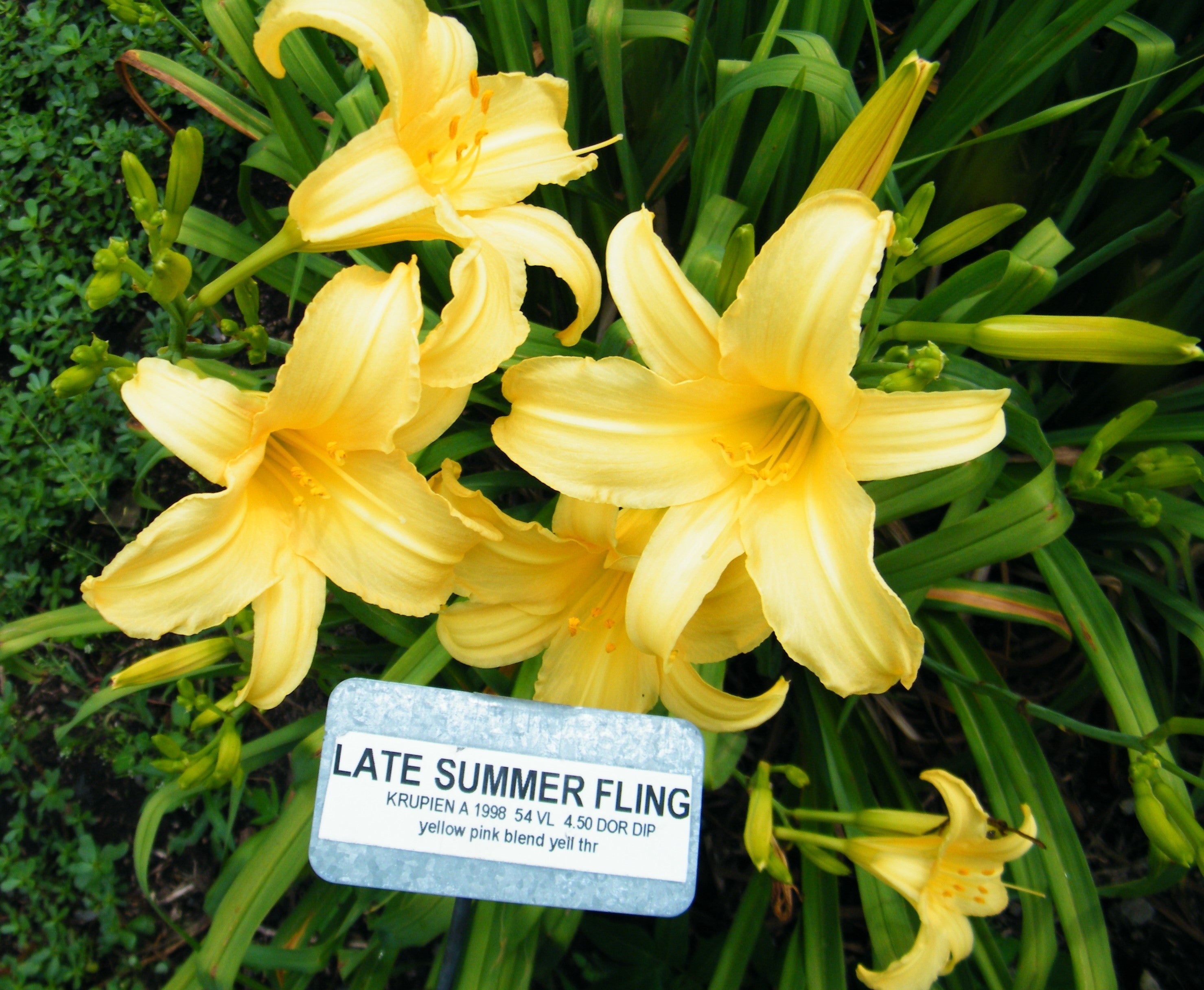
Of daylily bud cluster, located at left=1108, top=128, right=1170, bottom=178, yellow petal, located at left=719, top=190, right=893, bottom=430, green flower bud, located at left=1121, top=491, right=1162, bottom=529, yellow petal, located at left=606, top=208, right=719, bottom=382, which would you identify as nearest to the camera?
yellow petal, located at left=719, top=190, right=893, bottom=430

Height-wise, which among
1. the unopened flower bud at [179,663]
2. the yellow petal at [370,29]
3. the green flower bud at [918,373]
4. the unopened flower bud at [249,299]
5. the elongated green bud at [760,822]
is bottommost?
the elongated green bud at [760,822]

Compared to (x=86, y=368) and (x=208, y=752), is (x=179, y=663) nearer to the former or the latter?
(x=208, y=752)

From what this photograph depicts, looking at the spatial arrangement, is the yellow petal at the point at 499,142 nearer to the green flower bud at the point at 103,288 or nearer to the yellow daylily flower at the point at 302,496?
the yellow daylily flower at the point at 302,496

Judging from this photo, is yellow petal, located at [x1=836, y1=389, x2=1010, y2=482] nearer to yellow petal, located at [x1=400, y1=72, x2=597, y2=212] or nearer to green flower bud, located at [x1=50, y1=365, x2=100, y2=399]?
yellow petal, located at [x1=400, y1=72, x2=597, y2=212]

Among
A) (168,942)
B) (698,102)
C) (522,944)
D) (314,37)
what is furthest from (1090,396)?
(168,942)

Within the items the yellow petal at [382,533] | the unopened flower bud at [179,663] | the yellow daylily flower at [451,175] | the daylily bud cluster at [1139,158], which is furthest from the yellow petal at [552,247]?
the daylily bud cluster at [1139,158]

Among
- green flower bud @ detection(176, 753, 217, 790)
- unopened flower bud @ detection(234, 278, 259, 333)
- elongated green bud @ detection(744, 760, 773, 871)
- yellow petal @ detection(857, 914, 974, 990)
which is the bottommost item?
yellow petal @ detection(857, 914, 974, 990)

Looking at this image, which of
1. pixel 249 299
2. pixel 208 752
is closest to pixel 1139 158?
pixel 249 299

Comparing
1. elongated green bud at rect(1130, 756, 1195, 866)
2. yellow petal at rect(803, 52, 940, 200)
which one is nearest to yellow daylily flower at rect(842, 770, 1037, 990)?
elongated green bud at rect(1130, 756, 1195, 866)
